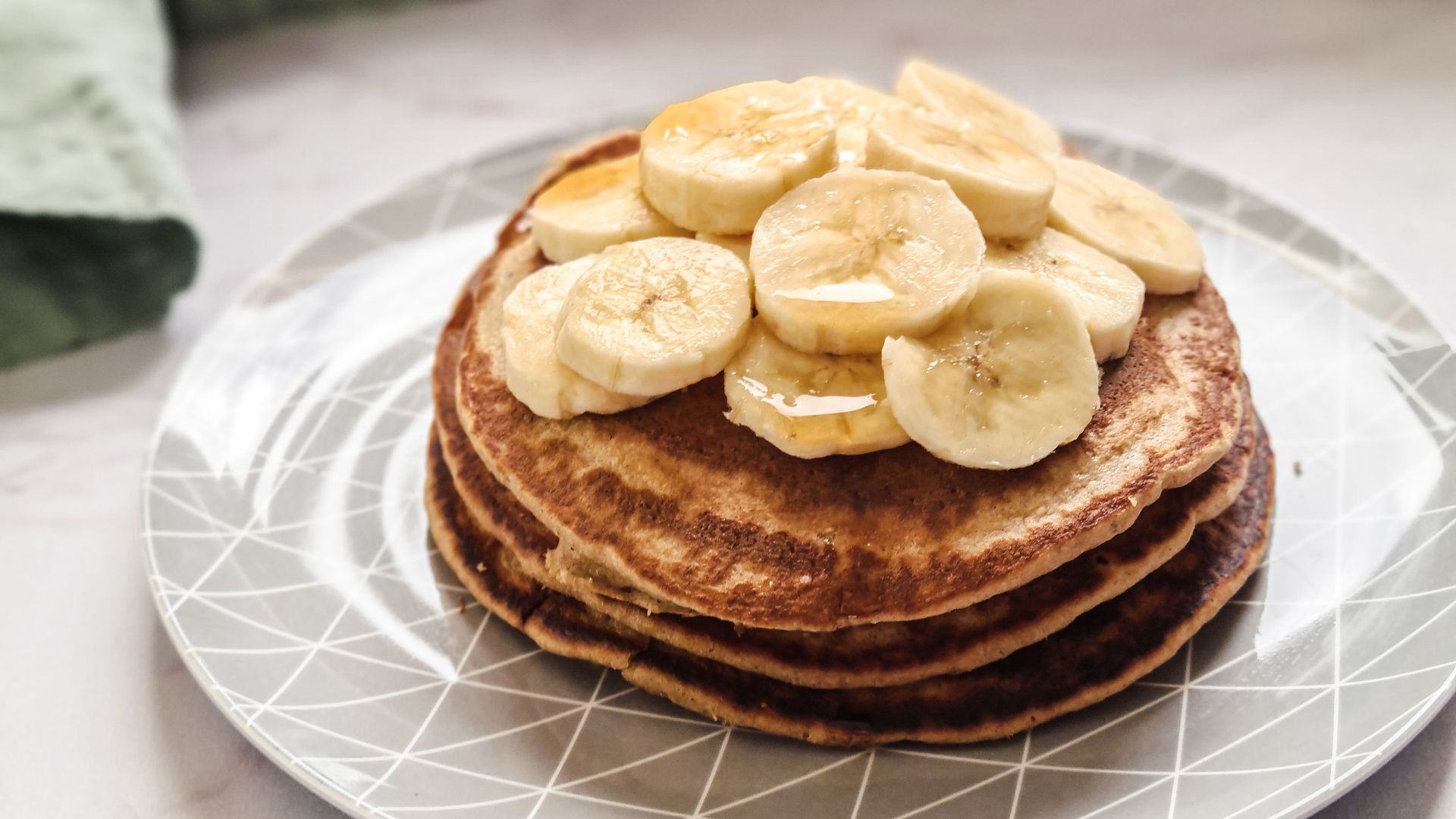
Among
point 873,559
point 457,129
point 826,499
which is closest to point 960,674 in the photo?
point 873,559

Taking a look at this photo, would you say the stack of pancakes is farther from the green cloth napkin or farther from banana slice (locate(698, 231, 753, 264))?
the green cloth napkin

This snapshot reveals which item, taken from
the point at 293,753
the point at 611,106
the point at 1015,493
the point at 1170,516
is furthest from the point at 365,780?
the point at 611,106

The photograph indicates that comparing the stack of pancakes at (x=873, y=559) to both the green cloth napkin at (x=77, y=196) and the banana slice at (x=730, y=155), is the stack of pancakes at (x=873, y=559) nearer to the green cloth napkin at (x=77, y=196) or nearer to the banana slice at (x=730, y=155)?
the banana slice at (x=730, y=155)

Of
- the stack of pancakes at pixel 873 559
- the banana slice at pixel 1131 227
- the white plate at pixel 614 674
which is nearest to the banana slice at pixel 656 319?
the stack of pancakes at pixel 873 559

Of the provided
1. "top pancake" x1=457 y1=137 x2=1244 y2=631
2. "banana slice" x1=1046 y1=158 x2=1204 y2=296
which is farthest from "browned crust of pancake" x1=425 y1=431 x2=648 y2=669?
"banana slice" x1=1046 y1=158 x2=1204 y2=296

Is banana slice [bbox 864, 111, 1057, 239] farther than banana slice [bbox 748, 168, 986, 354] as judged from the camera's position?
Yes

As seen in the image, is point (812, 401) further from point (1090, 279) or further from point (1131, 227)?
point (1131, 227)

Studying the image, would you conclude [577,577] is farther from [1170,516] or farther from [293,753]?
[1170,516]
